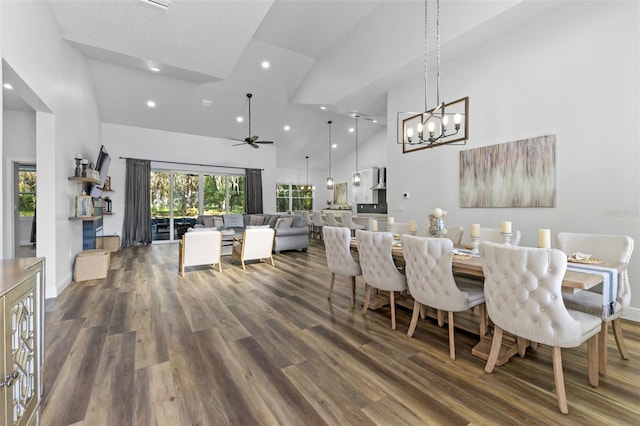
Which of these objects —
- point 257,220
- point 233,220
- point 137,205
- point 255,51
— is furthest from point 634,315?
point 137,205

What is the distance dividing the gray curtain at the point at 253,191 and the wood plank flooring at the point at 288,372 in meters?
6.58

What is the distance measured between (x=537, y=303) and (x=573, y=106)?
2.91 meters

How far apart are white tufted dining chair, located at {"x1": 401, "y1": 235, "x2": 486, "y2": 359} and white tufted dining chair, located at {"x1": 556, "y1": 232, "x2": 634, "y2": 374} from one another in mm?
658

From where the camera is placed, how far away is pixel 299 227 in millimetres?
7012

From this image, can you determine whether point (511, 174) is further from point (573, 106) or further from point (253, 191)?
point (253, 191)

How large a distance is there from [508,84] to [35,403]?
5501 millimetres

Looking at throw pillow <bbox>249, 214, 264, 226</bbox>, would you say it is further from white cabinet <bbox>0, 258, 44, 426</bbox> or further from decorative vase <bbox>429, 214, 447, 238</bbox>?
white cabinet <bbox>0, 258, 44, 426</bbox>

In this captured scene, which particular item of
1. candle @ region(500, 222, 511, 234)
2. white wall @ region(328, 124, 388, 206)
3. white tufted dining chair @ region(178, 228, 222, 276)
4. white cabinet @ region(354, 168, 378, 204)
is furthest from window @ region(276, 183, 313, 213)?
candle @ region(500, 222, 511, 234)

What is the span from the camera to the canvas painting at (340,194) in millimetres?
11406

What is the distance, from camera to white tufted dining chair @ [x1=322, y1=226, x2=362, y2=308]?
10.5 feet

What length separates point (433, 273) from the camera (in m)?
2.27

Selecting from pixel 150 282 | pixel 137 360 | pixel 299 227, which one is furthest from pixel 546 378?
pixel 299 227

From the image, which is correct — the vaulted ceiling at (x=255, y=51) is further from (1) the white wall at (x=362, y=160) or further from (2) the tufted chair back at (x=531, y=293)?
(2) the tufted chair back at (x=531, y=293)

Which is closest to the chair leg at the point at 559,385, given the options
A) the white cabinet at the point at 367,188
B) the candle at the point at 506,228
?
the candle at the point at 506,228
